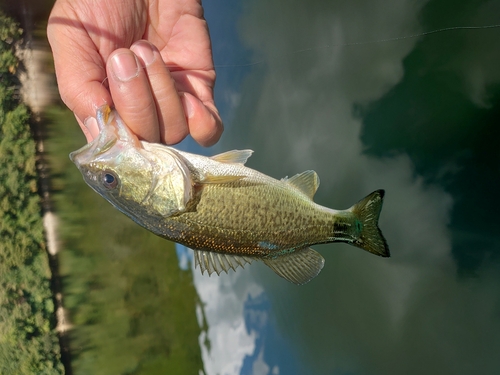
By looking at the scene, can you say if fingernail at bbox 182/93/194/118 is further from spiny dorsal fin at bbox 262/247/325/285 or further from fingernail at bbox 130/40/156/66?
spiny dorsal fin at bbox 262/247/325/285

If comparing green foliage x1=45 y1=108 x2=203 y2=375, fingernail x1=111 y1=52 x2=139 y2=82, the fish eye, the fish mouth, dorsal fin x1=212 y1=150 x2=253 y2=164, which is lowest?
green foliage x1=45 y1=108 x2=203 y2=375

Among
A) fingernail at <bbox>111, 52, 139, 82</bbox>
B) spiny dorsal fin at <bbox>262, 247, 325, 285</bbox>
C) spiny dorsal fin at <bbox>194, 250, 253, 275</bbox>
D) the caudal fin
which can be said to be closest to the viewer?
fingernail at <bbox>111, 52, 139, 82</bbox>

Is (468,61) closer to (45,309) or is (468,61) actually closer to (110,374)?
(45,309)

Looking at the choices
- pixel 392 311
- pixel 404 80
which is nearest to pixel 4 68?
pixel 404 80

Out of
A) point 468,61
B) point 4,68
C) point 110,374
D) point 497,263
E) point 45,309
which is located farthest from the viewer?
point 110,374

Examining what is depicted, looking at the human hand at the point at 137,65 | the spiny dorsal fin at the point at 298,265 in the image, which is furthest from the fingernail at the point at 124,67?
the spiny dorsal fin at the point at 298,265

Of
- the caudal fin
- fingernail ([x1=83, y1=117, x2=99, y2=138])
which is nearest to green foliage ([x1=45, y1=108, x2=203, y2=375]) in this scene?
fingernail ([x1=83, y1=117, x2=99, y2=138])

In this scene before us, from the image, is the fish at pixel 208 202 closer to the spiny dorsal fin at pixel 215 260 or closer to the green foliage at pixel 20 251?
the spiny dorsal fin at pixel 215 260
